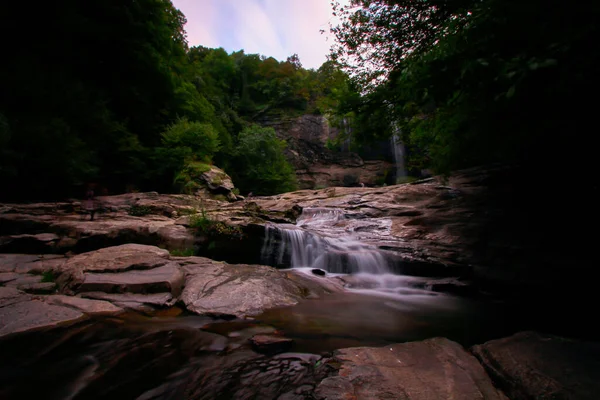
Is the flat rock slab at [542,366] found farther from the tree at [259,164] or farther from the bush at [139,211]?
the tree at [259,164]

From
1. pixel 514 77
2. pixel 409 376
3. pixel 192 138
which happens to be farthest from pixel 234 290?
pixel 192 138

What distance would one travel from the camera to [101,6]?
10344 millimetres

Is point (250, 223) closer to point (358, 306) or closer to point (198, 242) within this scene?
point (198, 242)

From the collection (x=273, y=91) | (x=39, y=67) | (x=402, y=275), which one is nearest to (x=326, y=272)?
(x=402, y=275)

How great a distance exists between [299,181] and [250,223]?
23.0 m

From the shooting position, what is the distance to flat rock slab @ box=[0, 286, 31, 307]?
9.91 ft

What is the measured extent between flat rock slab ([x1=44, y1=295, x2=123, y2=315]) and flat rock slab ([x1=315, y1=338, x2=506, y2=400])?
295 cm

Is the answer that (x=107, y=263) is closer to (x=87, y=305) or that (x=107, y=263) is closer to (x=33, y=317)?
(x=87, y=305)

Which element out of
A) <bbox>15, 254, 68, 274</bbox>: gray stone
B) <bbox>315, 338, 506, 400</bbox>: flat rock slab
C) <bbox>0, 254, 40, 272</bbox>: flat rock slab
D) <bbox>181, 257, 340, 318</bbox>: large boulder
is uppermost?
<bbox>315, 338, 506, 400</bbox>: flat rock slab

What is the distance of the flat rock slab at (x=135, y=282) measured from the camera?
3.61m

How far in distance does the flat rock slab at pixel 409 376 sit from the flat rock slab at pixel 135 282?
115 inches

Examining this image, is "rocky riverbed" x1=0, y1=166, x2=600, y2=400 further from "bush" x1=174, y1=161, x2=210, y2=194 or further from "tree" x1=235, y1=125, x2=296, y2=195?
"tree" x1=235, y1=125, x2=296, y2=195

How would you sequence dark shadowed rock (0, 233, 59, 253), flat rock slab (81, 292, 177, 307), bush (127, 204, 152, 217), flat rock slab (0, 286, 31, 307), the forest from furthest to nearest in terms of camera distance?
bush (127, 204, 152, 217) < dark shadowed rock (0, 233, 59, 253) < flat rock slab (81, 292, 177, 307) < flat rock slab (0, 286, 31, 307) < the forest

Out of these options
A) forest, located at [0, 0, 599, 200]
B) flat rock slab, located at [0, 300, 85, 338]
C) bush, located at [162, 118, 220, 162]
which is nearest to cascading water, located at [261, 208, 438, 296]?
forest, located at [0, 0, 599, 200]
